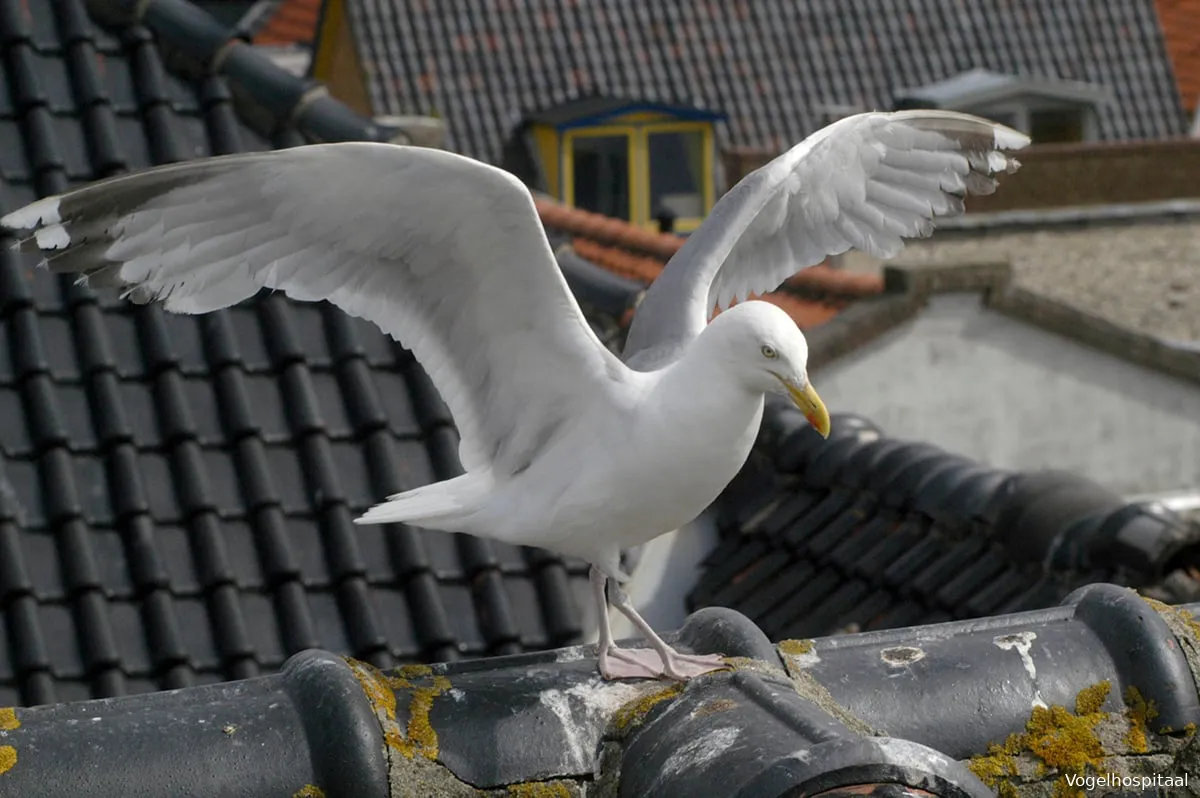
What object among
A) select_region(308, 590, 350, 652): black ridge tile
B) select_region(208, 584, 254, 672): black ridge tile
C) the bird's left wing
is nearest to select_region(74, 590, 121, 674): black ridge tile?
select_region(208, 584, 254, 672): black ridge tile

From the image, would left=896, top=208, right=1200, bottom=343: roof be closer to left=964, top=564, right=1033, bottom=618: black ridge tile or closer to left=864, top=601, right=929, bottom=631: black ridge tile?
left=864, top=601, right=929, bottom=631: black ridge tile

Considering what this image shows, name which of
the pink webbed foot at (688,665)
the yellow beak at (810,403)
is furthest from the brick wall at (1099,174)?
the pink webbed foot at (688,665)

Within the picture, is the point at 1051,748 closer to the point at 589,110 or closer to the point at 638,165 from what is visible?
the point at 589,110

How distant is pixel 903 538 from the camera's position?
7148mm

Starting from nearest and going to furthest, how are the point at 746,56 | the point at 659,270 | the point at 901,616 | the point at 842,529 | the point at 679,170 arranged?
1. the point at 901,616
2. the point at 842,529
3. the point at 659,270
4. the point at 679,170
5. the point at 746,56

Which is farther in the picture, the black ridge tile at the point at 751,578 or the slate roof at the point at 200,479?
the black ridge tile at the point at 751,578

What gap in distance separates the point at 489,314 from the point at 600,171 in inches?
834

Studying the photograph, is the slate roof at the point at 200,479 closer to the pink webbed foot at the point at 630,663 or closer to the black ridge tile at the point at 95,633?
the black ridge tile at the point at 95,633

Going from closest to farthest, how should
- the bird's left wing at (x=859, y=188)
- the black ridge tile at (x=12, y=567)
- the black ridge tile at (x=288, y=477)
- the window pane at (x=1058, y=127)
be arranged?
the bird's left wing at (x=859, y=188) → the black ridge tile at (x=12, y=567) → the black ridge tile at (x=288, y=477) → the window pane at (x=1058, y=127)

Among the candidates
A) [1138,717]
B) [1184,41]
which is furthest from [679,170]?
[1138,717]

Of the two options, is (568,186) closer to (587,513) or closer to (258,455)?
(258,455)

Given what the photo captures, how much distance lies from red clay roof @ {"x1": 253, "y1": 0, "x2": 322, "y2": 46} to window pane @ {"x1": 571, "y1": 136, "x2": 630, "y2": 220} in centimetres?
527

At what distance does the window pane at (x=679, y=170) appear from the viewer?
81.3 ft

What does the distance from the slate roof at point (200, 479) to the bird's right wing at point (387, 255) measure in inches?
58.9
